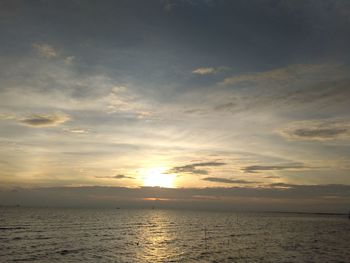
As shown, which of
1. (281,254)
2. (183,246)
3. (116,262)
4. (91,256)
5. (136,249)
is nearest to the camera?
(116,262)

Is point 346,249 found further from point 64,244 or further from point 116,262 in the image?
point 64,244

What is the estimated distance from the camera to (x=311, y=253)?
59.2 m

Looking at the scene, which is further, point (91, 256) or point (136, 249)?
point (136, 249)

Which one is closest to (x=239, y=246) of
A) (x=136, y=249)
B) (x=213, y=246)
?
(x=213, y=246)

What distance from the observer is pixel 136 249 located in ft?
202

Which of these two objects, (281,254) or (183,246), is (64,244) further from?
(281,254)

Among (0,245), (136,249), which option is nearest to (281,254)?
(136,249)

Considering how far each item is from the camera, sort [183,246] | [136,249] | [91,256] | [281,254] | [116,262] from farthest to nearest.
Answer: [183,246], [136,249], [281,254], [91,256], [116,262]

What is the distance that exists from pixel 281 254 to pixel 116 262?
2879cm

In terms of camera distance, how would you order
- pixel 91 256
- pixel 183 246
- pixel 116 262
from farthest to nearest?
pixel 183 246
pixel 91 256
pixel 116 262

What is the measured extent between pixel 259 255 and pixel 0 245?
1884 inches

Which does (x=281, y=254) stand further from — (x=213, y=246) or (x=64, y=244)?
(x=64, y=244)

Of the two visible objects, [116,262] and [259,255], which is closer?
[116,262]

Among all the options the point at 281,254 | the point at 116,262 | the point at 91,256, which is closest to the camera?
the point at 116,262
